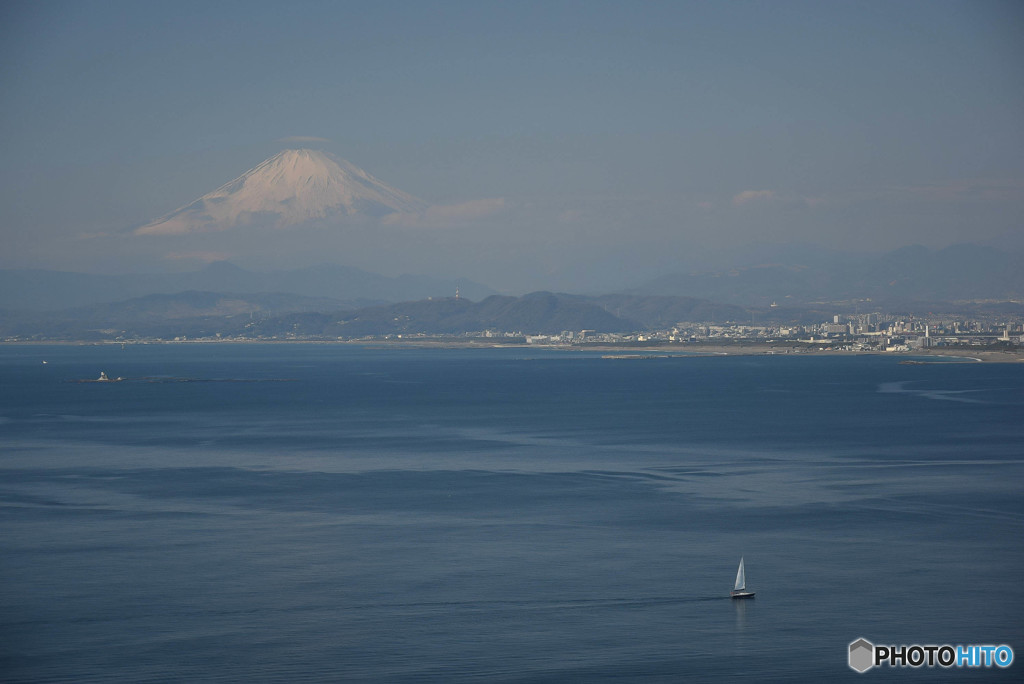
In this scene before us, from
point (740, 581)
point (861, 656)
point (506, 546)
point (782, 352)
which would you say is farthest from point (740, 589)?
point (782, 352)

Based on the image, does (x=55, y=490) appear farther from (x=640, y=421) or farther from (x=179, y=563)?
(x=640, y=421)

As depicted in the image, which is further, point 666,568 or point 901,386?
point 901,386

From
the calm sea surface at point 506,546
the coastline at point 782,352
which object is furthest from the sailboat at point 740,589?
the coastline at point 782,352

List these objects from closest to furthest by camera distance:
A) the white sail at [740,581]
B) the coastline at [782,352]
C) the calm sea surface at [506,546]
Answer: the calm sea surface at [506,546] < the white sail at [740,581] < the coastline at [782,352]

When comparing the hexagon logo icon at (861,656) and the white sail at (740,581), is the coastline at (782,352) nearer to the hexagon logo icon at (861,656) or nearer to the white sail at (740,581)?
the white sail at (740,581)

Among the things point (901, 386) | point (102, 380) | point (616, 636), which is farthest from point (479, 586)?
point (102, 380)

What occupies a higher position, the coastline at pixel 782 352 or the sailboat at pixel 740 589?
the coastline at pixel 782 352

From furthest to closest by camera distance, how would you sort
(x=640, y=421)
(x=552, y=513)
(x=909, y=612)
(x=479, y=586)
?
(x=640, y=421) → (x=552, y=513) → (x=479, y=586) → (x=909, y=612)
